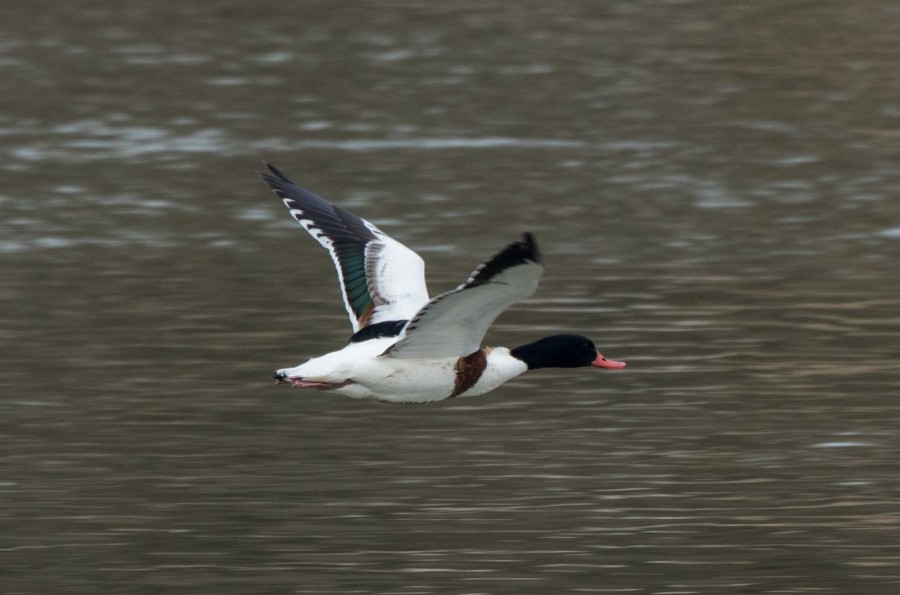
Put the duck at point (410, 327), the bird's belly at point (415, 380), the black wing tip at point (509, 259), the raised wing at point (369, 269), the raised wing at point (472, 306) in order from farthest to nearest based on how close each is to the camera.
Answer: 1. the raised wing at point (369, 269)
2. the bird's belly at point (415, 380)
3. the duck at point (410, 327)
4. the raised wing at point (472, 306)
5. the black wing tip at point (509, 259)

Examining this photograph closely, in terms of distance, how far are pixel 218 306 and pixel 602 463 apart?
491 centimetres

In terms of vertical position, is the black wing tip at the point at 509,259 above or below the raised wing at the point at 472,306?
above

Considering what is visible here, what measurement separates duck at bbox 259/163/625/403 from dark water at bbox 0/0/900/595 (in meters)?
0.76

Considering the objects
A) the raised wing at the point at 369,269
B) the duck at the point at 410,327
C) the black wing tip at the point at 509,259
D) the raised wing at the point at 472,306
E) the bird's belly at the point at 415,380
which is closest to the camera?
the black wing tip at the point at 509,259

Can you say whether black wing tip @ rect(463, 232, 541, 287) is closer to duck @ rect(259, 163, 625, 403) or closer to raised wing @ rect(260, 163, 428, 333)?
duck @ rect(259, 163, 625, 403)

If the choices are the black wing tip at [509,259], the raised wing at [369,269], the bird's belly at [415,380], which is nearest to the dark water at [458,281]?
the bird's belly at [415,380]

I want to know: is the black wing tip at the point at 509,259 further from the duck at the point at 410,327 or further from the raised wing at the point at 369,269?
the raised wing at the point at 369,269

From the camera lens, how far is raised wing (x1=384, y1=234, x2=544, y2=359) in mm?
8617

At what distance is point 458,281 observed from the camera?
1630 cm

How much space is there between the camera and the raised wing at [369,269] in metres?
11.1

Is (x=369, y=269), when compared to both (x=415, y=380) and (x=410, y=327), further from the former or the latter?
(x=410, y=327)

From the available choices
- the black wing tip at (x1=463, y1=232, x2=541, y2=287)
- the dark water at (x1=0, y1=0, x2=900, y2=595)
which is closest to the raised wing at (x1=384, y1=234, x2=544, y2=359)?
the black wing tip at (x1=463, y1=232, x2=541, y2=287)

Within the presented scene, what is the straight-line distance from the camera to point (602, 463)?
11.5m

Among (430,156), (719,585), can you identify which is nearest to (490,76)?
(430,156)
